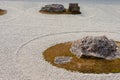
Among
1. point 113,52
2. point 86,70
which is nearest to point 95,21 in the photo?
point 113,52

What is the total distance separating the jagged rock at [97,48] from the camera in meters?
10.6

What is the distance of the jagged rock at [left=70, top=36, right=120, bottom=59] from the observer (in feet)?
34.8

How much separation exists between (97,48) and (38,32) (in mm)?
4959

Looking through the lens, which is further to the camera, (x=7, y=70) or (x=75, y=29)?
(x=75, y=29)

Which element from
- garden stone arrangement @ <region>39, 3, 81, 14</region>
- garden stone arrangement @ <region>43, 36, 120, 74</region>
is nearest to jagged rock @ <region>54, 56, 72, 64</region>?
garden stone arrangement @ <region>43, 36, 120, 74</region>

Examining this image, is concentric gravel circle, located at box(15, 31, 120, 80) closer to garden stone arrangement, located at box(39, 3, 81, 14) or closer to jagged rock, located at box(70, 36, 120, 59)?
jagged rock, located at box(70, 36, 120, 59)

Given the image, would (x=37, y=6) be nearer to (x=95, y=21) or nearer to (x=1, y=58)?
(x=95, y=21)

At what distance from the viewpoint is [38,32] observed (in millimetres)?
14656

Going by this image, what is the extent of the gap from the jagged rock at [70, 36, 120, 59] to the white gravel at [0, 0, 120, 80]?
1396 millimetres

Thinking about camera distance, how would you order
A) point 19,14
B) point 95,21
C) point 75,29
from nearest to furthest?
point 75,29 → point 95,21 → point 19,14

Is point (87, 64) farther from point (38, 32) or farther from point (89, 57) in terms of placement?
point (38, 32)

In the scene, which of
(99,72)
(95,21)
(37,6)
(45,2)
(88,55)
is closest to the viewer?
(99,72)

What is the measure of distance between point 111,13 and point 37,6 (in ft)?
20.0

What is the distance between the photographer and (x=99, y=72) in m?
9.61
